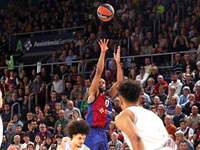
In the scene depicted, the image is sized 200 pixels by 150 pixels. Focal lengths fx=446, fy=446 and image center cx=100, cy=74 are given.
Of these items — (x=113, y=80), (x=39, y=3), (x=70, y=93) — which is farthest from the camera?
(x=39, y=3)

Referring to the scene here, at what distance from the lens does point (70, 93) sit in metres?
14.4

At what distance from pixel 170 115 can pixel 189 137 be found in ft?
3.75

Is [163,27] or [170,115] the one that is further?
[163,27]

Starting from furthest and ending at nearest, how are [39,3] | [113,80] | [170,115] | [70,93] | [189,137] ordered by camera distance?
1. [39,3]
2. [70,93]
3. [113,80]
4. [170,115]
5. [189,137]

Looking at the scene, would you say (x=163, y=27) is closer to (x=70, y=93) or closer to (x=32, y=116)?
(x=70, y=93)

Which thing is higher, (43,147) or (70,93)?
(70,93)

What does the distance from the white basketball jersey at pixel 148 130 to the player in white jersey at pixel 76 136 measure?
2.76 m

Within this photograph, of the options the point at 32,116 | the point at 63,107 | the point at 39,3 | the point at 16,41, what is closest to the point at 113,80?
the point at 63,107

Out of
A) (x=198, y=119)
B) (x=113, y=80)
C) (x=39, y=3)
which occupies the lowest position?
(x=198, y=119)

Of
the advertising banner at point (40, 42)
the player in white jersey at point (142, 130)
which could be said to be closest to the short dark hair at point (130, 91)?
the player in white jersey at point (142, 130)

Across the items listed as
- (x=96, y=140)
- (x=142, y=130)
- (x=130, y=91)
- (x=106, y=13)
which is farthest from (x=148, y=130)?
(x=106, y=13)

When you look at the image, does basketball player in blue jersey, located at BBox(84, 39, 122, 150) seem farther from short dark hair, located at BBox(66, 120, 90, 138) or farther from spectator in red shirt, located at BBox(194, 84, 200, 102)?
spectator in red shirt, located at BBox(194, 84, 200, 102)

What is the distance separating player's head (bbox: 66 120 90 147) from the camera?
258 inches

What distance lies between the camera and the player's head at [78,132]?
21.5 feet
